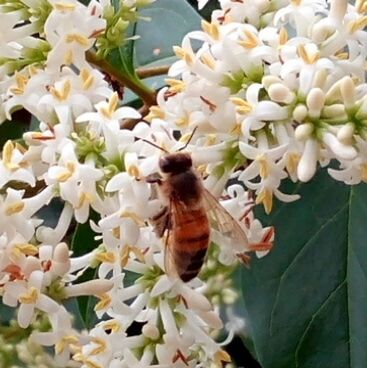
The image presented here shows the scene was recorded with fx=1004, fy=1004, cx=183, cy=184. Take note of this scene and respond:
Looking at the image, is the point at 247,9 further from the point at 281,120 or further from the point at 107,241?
the point at 107,241

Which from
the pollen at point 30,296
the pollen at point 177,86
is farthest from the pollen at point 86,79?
the pollen at point 30,296

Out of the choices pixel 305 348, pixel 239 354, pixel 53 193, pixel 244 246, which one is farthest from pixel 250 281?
pixel 239 354

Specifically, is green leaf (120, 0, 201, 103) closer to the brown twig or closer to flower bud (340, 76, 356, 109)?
the brown twig

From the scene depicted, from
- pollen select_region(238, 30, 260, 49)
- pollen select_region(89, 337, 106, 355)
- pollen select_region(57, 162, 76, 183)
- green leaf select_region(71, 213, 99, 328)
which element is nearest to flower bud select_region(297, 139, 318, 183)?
pollen select_region(238, 30, 260, 49)

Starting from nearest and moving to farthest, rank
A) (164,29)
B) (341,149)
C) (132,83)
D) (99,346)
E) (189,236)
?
(341,149) < (189,236) < (99,346) < (132,83) < (164,29)

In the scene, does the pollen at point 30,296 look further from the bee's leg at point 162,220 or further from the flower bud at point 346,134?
the flower bud at point 346,134

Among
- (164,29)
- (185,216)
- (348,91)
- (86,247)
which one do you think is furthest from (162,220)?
(164,29)

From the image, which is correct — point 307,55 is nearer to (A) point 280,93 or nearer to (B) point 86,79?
(A) point 280,93
